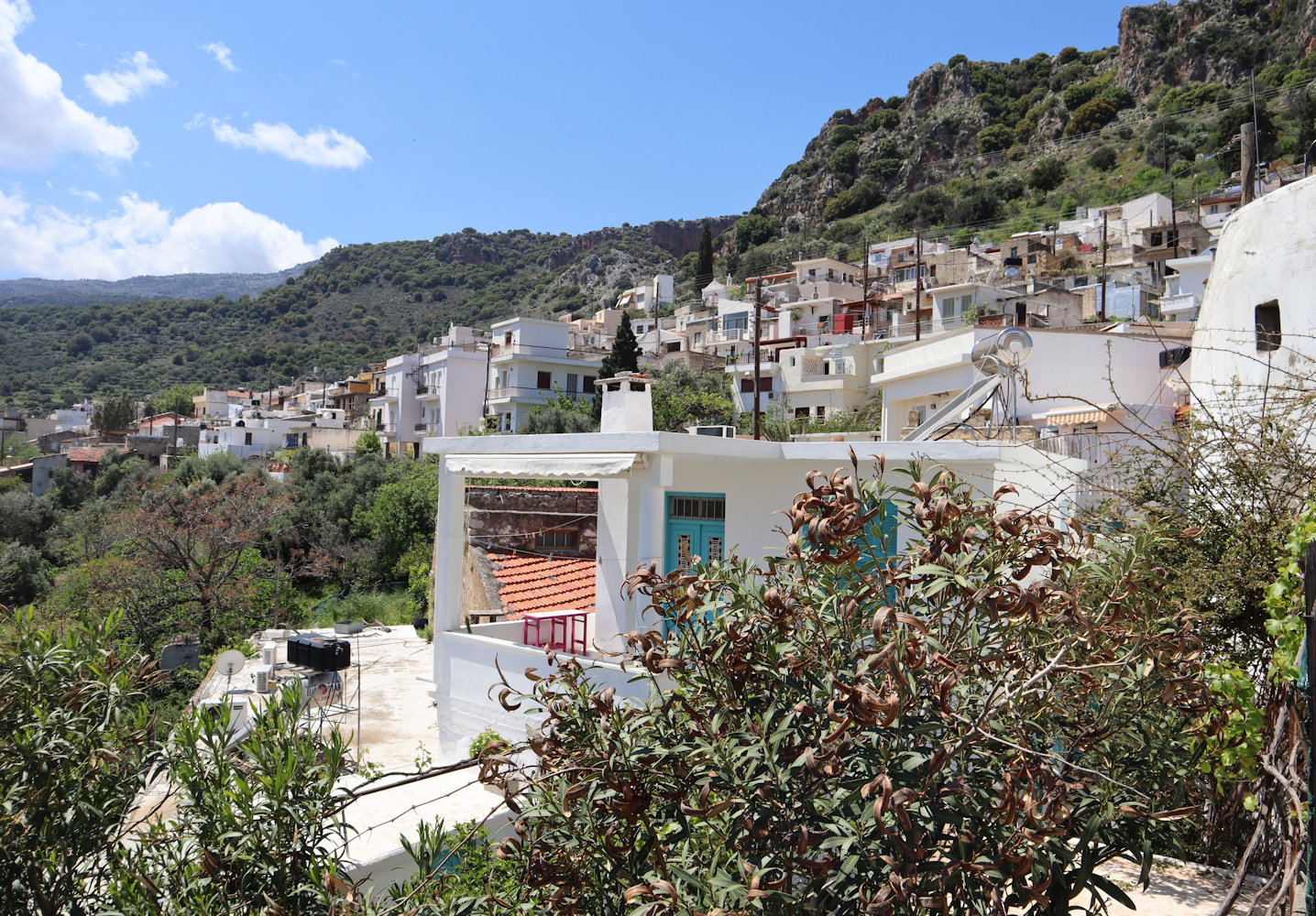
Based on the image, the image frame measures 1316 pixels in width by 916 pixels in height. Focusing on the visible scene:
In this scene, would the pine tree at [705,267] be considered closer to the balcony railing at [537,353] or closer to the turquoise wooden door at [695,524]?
the balcony railing at [537,353]

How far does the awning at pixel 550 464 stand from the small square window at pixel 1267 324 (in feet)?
21.6

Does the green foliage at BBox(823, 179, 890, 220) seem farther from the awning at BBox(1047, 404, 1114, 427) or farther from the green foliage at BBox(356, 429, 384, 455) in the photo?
the awning at BBox(1047, 404, 1114, 427)

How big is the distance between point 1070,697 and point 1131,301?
36.4m

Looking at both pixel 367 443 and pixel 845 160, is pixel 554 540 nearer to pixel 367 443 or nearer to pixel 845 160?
pixel 367 443

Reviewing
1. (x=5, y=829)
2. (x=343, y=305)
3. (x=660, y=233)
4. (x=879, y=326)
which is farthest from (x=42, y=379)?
(x=5, y=829)

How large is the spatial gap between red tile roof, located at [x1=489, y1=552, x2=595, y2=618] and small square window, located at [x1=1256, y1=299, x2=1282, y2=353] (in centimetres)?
981

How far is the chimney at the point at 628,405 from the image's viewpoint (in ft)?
35.0

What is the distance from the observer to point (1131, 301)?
33.7 m

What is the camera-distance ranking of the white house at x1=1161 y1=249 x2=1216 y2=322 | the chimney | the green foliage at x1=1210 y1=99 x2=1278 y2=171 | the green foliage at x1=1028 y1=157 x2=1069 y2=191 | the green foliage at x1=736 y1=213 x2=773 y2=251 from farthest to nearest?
the green foliage at x1=736 y1=213 x2=773 y2=251, the green foliage at x1=1028 y1=157 x2=1069 y2=191, the green foliage at x1=1210 y1=99 x2=1278 y2=171, the white house at x1=1161 y1=249 x2=1216 y2=322, the chimney

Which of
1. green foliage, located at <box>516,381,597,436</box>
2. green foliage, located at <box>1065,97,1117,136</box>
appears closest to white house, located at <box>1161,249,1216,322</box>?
green foliage, located at <box>516,381,597,436</box>

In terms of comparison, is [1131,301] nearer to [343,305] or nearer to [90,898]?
[90,898]

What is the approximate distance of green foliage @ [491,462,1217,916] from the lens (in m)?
2.36

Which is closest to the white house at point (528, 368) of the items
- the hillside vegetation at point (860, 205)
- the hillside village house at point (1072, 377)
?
the hillside village house at point (1072, 377)

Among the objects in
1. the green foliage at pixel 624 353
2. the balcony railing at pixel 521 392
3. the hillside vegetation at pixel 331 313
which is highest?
the hillside vegetation at pixel 331 313
